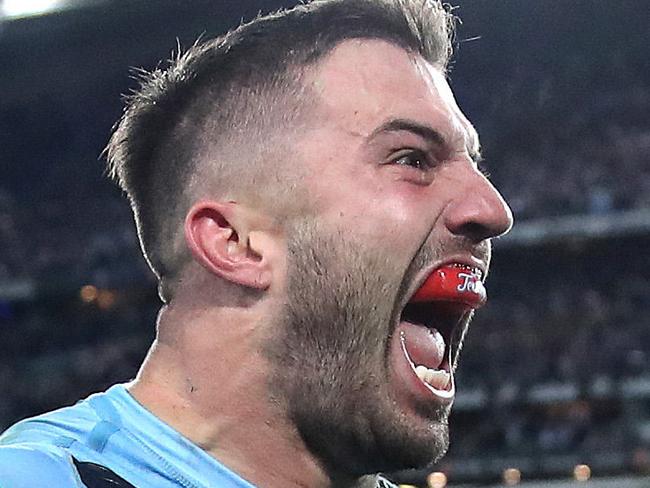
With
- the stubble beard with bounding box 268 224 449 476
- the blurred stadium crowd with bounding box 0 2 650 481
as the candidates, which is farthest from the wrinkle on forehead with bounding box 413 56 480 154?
the blurred stadium crowd with bounding box 0 2 650 481

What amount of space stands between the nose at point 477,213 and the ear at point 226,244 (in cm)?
28

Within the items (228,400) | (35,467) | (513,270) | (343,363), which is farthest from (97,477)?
(513,270)

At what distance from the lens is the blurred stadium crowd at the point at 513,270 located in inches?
474

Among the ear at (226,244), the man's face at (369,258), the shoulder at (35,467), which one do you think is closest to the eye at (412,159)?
the man's face at (369,258)

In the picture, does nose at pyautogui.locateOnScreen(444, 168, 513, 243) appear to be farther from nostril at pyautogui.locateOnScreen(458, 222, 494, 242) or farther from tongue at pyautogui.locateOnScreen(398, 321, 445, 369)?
tongue at pyautogui.locateOnScreen(398, 321, 445, 369)

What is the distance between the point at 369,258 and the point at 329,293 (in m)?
0.08

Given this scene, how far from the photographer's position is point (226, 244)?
158cm

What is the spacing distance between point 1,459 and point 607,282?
1228cm

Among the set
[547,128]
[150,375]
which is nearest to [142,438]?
[150,375]

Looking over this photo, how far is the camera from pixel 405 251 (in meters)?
1.52

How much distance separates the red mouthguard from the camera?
157cm

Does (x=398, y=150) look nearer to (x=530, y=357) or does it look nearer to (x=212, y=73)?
(x=212, y=73)

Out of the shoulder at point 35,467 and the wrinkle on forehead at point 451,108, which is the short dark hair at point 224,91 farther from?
the shoulder at point 35,467

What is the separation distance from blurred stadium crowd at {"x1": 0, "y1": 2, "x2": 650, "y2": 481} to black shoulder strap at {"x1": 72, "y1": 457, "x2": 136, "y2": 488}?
1016 cm
